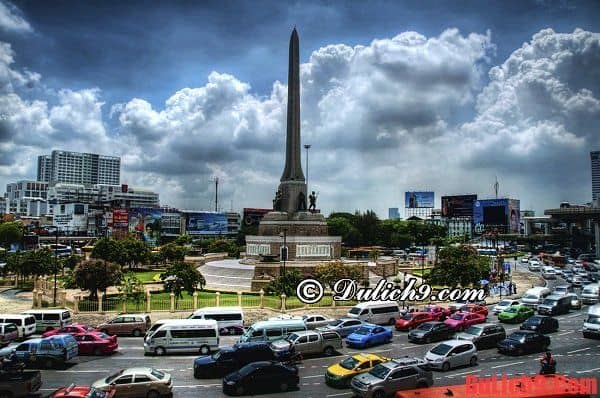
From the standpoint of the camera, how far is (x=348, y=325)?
27.0 m

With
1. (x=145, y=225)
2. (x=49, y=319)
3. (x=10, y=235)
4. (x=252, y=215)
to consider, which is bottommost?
(x=49, y=319)

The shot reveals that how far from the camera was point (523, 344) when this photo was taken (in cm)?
2298

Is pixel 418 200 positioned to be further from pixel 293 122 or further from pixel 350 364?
pixel 350 364

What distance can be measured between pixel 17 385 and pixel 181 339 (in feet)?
26.3

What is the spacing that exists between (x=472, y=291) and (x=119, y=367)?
87.9 feet

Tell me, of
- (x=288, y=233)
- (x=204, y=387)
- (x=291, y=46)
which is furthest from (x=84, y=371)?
(x=291, y=46)

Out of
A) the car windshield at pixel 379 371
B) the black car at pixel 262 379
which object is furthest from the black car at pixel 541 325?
the black car at pixel 262 379

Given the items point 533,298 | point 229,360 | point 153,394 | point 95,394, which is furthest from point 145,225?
point 95,394

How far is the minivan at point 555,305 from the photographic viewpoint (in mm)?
33484

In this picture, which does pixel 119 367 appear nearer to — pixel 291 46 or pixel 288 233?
pixel 288 233

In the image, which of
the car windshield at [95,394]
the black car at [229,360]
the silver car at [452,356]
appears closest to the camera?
the car windshield at [95,394]

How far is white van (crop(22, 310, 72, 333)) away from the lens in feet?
93.1

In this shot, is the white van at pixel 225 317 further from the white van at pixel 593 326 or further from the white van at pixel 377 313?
the white van at pixel 593 326

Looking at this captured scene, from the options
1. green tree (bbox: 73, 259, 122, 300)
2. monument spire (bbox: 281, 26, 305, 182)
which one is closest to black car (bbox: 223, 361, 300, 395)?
green tree (bbox: 73, 259, 122, 300)
